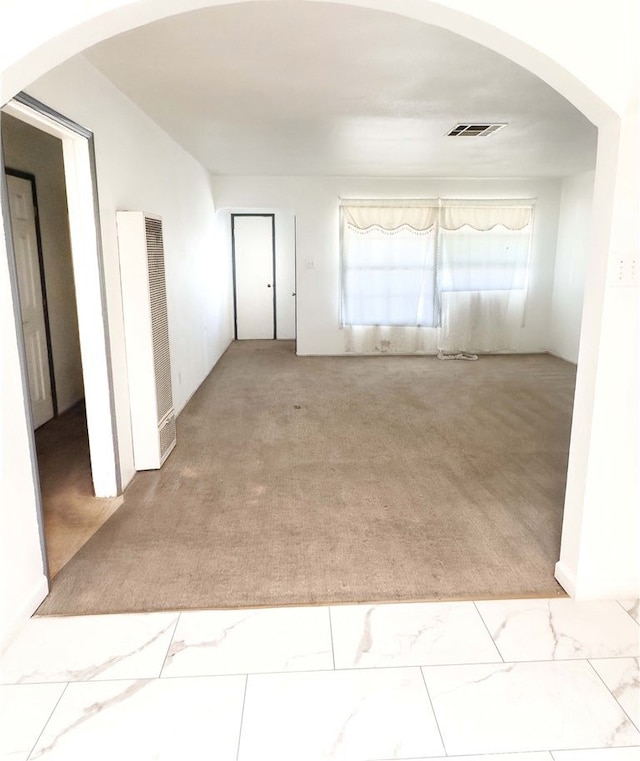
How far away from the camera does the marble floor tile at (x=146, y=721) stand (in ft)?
4.90

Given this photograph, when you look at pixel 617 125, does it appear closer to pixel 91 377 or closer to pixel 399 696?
pixel 399 696

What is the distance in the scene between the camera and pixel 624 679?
1.75 m

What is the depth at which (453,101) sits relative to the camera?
3.42m

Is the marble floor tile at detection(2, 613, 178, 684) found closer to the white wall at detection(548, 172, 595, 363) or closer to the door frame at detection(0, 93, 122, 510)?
the door frame at detection(0, 93, 122, 510)

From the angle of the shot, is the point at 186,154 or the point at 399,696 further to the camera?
the point at 186,154

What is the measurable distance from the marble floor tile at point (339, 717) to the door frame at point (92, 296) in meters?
1.69

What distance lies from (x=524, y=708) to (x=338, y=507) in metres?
1.43

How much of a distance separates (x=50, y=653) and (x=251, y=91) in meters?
3.06

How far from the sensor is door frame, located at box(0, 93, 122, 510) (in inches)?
106

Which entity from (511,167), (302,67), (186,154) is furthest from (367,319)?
(302,67)

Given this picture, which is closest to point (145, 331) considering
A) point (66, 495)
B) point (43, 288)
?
point (66, 495)

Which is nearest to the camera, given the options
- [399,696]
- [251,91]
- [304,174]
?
[399,696]

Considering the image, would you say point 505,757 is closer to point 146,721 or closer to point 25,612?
point 146,721

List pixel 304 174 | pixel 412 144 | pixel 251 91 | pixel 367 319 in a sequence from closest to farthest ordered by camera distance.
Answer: pixel 251 91 → pixel 412 144 → pixel 304 174 → pixel 367 319
